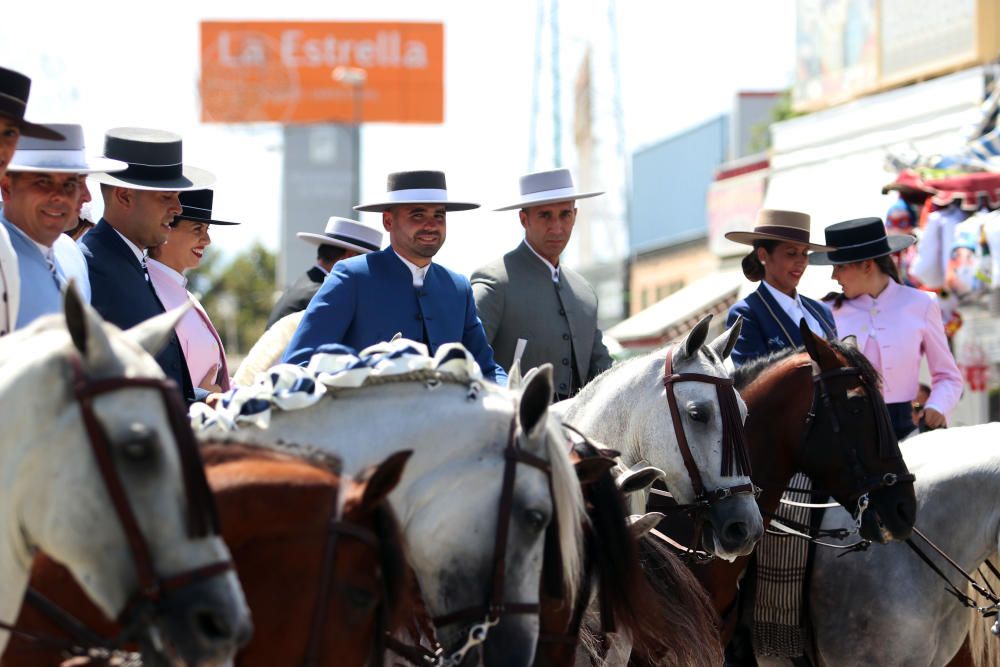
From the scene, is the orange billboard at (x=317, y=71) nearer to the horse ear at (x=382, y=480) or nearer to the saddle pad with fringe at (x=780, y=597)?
the saddle pad with fringe at (x=780, y=597)

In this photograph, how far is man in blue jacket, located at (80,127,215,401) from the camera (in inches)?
206

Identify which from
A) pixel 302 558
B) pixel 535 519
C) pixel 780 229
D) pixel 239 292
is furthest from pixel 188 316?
pixel 239 292

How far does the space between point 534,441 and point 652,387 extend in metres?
1.73

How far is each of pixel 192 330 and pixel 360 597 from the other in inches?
A: 107

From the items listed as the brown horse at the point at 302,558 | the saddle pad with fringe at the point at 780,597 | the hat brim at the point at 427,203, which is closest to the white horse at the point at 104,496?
the brown horse at the point at 302,558

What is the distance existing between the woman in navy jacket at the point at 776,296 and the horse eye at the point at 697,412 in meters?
1.49

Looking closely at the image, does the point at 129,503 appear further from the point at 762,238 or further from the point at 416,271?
the point at 762,238

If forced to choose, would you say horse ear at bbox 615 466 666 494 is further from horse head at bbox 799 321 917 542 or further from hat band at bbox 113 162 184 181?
hat band at bbox 113 162 184 181

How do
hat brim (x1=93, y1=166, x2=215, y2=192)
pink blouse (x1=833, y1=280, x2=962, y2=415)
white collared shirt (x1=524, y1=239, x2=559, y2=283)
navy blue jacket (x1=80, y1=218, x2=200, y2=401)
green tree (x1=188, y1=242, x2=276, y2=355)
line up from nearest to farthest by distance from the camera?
navy blue jacket (x1=80, y1=218, x2=200, y2=401)
hat brim (x1=93, y1=166, x2=215, y2=192)
white collared shirt (x1=524, y1=239, x2=559, y2=283)
pink blouse (x1=833, y1=280, x2=962, y2=415)
green tree (x1=188, y1=242, x2=276, y2=355)

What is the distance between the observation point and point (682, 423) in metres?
5.67

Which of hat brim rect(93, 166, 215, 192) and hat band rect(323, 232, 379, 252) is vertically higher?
hat brim rect(93, 166, 215, 192)

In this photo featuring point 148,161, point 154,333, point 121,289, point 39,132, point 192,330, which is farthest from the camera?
point 192,330

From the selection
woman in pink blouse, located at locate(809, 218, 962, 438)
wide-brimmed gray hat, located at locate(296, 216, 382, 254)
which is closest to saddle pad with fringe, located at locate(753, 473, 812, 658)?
woman in pink blouse, located at locate(809, 218, 962, 438)

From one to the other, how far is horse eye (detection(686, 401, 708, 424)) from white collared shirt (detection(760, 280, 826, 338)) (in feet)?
5.70
